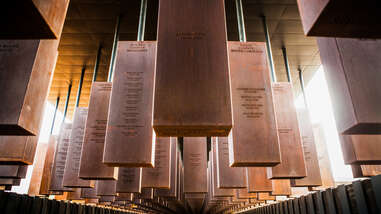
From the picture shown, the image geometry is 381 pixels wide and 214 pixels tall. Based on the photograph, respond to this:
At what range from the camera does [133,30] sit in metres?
4.25

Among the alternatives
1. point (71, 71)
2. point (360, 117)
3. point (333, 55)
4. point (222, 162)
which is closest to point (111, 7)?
point (71, 71)

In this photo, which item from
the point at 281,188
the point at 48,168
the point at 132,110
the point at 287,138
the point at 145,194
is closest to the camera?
the point at 132,110

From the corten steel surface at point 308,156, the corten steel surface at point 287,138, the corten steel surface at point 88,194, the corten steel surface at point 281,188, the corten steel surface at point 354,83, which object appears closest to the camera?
the corten steel surface at point 354,83

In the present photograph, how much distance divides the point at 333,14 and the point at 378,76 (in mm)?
670

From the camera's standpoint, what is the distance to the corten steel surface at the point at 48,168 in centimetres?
416

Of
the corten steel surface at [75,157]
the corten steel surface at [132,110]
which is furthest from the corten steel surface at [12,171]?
the corten steel surface at [132,110]

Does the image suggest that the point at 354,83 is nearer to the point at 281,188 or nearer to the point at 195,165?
the point at 281,188

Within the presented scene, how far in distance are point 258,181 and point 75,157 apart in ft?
8.10

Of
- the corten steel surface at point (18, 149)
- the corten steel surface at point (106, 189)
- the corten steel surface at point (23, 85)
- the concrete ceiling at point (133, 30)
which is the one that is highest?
the concrete ceiling at point (133, 30)

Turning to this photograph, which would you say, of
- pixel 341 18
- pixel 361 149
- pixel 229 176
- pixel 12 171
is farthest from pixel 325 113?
pixel 12 171

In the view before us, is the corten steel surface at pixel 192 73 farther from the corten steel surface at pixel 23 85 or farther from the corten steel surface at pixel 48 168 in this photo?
the corten steel surface at pixel 48 168

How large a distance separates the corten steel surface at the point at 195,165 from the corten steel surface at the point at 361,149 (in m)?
2.75

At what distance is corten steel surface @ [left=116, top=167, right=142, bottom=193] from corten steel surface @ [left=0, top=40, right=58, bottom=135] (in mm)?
1709

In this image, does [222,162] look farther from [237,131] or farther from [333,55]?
[333,55]
